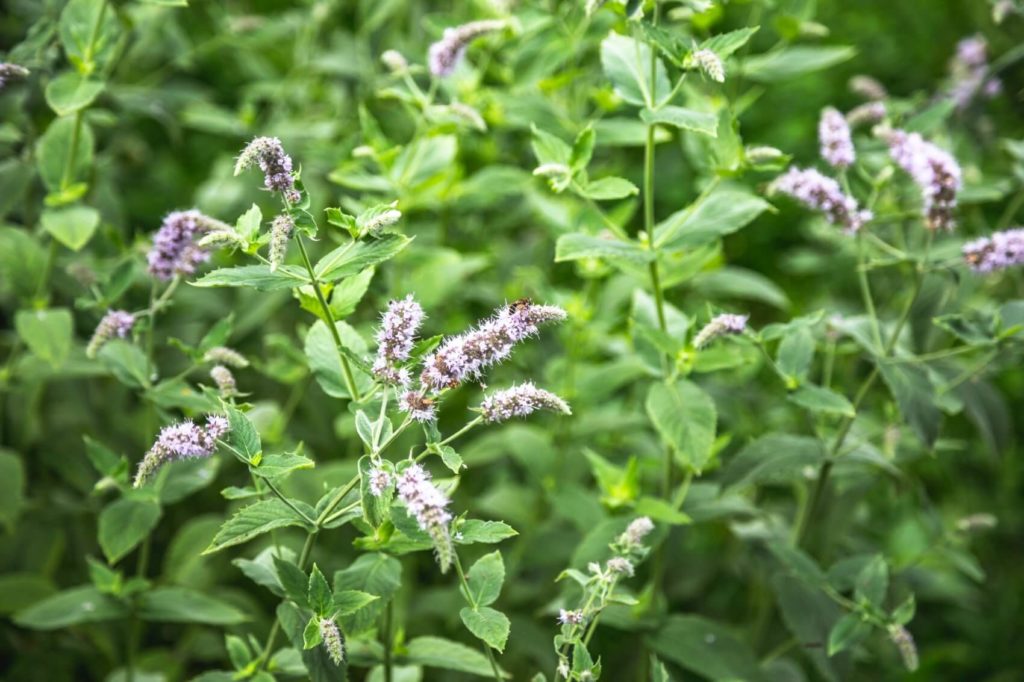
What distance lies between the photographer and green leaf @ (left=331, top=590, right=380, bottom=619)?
4.41 feet

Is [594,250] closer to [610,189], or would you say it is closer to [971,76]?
[610,189]

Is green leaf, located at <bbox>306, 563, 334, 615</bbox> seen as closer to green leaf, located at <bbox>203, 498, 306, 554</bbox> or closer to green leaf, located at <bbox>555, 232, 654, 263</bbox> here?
green leaf, located at <bbox>203, 498, 306, 554</bbox>

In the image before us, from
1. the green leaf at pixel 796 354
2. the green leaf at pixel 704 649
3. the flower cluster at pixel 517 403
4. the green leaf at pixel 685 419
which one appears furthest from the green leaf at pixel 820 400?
the flower cluster at pixel 517 403

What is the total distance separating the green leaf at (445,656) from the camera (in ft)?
5.13

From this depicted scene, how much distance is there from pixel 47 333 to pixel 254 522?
86cm

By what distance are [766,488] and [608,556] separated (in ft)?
3.32

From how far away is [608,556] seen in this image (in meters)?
1.79

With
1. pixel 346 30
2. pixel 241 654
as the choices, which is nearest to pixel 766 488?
pixel 241 654

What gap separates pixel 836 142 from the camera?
1798 millimetres

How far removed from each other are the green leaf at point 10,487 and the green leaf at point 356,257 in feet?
3.44

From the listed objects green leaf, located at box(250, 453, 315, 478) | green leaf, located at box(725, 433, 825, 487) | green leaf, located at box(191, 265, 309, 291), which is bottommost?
green leaf, located at box(725, 433, 825, 487)

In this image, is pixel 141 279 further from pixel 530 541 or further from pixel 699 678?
pixel 699 678

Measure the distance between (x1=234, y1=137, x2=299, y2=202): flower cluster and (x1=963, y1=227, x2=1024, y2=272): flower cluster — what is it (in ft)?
3.70

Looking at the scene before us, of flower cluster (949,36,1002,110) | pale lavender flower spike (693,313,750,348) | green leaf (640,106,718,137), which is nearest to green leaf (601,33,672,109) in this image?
green leaf (640,106,718,137)
